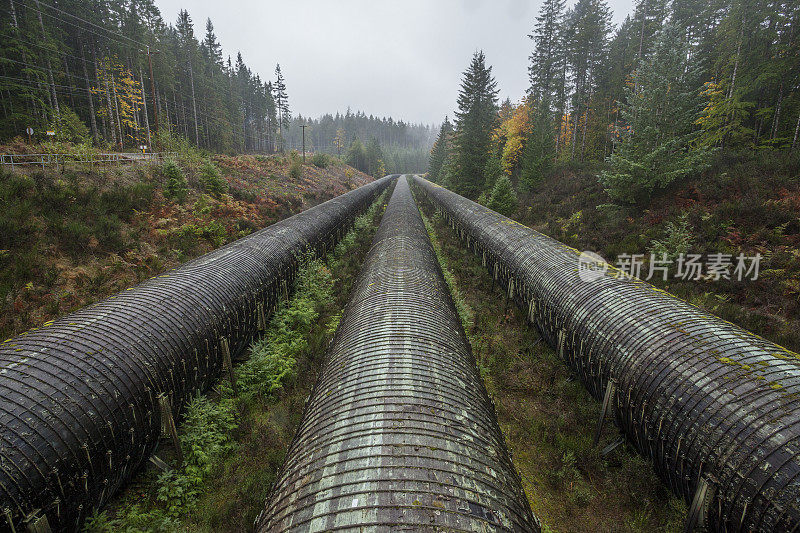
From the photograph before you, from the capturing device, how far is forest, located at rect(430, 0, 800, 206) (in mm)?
16406

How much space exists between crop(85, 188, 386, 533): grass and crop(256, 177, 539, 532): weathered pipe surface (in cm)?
207

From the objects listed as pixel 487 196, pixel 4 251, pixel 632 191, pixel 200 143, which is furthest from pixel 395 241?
pixel 200 143

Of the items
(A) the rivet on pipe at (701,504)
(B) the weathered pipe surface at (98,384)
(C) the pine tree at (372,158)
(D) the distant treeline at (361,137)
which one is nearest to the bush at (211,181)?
(B) the weathered pipe surface at (98,384)

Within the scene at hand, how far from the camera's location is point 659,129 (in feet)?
54.0

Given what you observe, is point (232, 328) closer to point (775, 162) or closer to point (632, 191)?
point (632, 191)

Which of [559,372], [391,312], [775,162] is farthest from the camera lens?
[775,162]

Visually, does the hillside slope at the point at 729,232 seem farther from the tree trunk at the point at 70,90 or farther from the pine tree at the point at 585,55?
the tree trunk at the point at 70,90

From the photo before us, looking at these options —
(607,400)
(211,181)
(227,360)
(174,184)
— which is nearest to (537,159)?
(211,181)

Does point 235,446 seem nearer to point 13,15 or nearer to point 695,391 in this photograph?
point 695,391

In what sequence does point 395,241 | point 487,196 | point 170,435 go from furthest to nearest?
point 487,196, point 395,241, point 170,435

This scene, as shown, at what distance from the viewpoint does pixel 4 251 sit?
9.74 metres

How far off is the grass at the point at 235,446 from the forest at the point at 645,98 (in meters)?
18.5

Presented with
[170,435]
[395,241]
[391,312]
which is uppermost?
[395,241]

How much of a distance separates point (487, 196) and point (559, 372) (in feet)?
77.8
